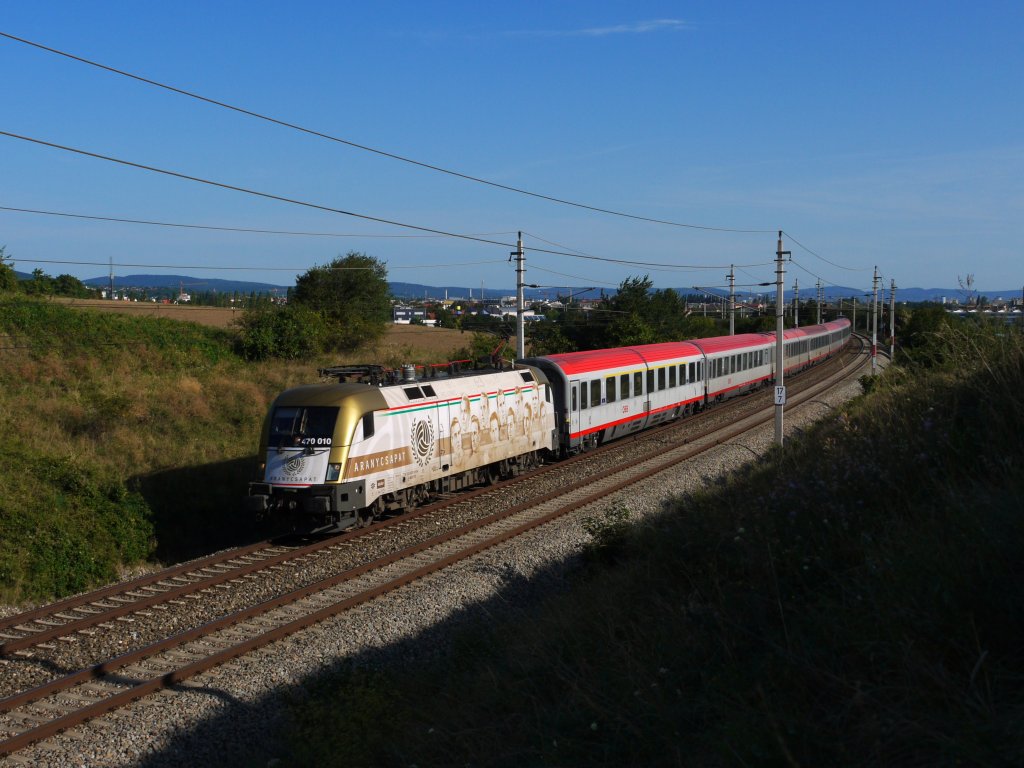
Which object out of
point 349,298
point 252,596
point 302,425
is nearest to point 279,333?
point 349,298

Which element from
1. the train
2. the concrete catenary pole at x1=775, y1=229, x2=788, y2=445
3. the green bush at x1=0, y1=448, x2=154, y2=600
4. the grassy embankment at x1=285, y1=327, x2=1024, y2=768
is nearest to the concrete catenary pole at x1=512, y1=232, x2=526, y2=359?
the train

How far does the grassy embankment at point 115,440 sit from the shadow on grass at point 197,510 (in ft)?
0.12

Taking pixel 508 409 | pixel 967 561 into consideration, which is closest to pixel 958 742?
pixel 967 561

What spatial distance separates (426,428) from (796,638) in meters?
12.0

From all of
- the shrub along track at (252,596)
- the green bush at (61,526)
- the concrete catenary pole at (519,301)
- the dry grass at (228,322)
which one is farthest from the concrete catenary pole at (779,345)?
the dry grass at (228,322)

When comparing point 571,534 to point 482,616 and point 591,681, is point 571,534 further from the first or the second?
point 591,681

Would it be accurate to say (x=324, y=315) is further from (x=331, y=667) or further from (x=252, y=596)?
(x=331, y=667)

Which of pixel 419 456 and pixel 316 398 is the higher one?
pixel 316 398

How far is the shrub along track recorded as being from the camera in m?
9.40

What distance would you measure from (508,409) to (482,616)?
9127 millimetres

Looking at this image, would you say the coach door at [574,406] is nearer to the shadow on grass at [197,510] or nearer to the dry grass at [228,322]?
the shadow on grass at [197,510]

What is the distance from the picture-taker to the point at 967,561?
5492 mm

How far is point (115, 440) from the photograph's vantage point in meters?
22.7

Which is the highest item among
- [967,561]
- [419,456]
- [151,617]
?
[967,561]
